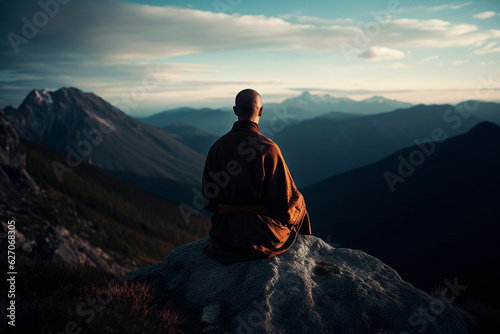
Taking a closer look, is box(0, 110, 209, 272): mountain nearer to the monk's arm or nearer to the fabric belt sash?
the fabric belt sash

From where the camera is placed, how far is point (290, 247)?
7.05 m

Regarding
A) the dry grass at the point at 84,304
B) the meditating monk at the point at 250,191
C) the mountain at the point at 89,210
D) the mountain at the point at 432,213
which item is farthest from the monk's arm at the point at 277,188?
the mountain at the point at 432,213

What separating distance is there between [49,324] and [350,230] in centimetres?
11273

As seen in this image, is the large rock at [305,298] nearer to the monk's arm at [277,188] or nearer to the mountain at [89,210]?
the monk's arm at [277,188]

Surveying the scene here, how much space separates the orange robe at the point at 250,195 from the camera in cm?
618

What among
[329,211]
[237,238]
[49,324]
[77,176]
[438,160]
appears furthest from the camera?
[329,211]

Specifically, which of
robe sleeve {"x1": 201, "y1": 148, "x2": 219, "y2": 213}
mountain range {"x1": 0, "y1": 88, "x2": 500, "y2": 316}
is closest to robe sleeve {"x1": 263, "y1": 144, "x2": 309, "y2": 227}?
robe sleeve {"x1": 201, "y1": 148, "x2": 219, "y2": 213}

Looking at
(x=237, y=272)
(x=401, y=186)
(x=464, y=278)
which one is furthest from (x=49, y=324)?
(x=401, y=186)

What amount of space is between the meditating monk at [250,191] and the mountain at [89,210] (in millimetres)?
18636

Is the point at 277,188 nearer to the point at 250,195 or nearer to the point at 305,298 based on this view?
the point at 250,195

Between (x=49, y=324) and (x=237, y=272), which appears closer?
(x=49, y=324)

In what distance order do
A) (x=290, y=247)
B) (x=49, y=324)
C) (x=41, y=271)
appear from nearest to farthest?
(x=49, y=324), (x=41, y=271), (x=290, y=247)

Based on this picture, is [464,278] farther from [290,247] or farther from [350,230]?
[350,230]

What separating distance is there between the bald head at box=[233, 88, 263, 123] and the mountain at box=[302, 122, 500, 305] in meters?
43.1
